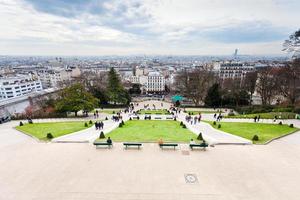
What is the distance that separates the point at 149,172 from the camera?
39.9 feet

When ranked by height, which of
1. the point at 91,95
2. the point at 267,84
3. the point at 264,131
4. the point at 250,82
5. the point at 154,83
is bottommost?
the point at 154,83

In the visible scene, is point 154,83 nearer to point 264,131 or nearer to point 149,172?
point 264,131

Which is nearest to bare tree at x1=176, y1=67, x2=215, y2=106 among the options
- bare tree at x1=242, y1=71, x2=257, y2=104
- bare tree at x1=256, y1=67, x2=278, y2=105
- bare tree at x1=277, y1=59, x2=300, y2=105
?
bare tree at x1=242, y1=71, x2=257, y2=104

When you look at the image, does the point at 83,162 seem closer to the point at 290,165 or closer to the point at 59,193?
the point at 59,193

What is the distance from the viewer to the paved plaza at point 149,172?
33.3 ft

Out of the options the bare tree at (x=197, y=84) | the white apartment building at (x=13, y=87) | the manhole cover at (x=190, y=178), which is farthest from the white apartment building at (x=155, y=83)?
the manhole cover at (x=190, y=178)

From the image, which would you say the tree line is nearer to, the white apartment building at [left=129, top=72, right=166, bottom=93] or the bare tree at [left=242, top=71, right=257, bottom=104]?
the bare tree at [left=242, top=71, right=257, bottom=104]

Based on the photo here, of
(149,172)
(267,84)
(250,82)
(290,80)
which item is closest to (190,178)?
(149,172)

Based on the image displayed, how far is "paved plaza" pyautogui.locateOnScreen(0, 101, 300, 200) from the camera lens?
33.3ft

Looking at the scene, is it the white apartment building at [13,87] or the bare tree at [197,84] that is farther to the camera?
the white apartment building at [13,87]

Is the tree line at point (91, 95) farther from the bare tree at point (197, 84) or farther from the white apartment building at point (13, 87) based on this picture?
the white apartment building at point (13, 87)

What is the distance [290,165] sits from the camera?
43.7ft

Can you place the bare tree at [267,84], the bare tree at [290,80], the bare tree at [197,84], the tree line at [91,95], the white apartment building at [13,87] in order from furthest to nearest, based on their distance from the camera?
1. the white apartment building at [13,87]
2. the bare tree at [197,84]
3. the bare tree at [267,84]
4. the tree line at [91,95]
5. the bare tree at [290,80]

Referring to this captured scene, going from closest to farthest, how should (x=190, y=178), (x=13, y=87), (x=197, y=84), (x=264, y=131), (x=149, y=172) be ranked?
1. (x=190, y=178)
2. (x=149, y=172)
3. (x=264, y=131)
4. (x=197, y=84)
5. (x=13, y=87)
